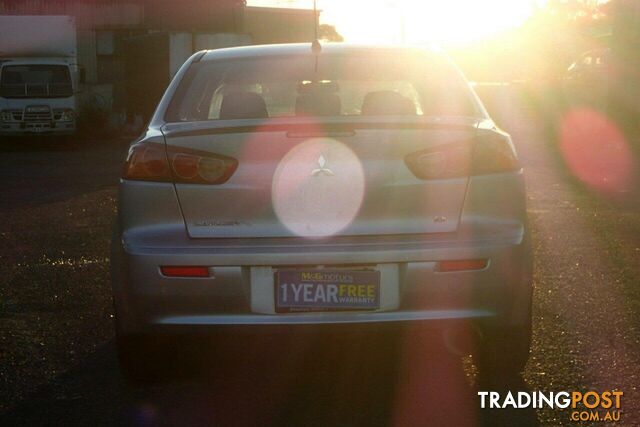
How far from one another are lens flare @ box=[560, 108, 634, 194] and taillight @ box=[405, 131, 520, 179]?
30.1ft

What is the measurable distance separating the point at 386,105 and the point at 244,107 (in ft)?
2.07

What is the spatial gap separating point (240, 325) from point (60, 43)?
23147mm

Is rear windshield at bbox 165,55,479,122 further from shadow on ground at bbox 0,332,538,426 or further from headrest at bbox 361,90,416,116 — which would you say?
shadow on ground at bbox 0,332,538,426

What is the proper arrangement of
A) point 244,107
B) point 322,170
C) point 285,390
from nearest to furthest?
point 322,170 → point 285,390 → point 244,107

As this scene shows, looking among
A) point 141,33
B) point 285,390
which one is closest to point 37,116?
point 141,33

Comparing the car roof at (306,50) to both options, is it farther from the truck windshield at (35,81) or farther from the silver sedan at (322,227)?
the truck windshield at (35,81)

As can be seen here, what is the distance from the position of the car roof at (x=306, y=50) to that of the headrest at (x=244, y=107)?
1.40ft

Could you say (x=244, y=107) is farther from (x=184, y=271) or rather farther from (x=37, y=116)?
(x=37, y=116)

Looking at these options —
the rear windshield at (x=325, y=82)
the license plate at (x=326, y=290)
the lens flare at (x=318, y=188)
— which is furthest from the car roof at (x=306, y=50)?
the license plate at (x=326, y=290)

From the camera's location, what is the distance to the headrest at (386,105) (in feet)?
17.7

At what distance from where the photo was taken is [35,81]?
84.9 feet

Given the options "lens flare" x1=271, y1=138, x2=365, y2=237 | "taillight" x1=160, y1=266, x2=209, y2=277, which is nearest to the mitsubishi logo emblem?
"lens flare" x1=271, y1=138, x2=365, y2=237

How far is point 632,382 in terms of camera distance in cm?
511

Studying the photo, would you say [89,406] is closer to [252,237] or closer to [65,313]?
[252,237]
